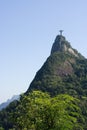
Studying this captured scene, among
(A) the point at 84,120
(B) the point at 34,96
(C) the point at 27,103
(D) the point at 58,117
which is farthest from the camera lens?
(A) the point at 84,120

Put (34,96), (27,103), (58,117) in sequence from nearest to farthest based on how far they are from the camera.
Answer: (58,117) < (34,96) < (27,103)

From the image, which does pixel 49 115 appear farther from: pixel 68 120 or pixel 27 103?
pixel 27 103

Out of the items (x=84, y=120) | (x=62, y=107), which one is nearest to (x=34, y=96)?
(x=62, y=107)

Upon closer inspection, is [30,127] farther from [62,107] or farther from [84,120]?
[84,120]

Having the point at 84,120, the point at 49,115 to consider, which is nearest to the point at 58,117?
the point at 49,115

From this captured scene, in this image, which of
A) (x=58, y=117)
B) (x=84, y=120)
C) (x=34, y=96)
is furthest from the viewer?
(x=84, y=120)

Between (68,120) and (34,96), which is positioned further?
(34,96)

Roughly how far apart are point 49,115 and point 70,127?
177 cm

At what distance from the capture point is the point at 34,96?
32750 millimetres

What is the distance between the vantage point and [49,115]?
29.6 meters

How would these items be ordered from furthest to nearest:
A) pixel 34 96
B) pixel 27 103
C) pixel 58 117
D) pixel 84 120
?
pixel 84 120 → pixel 27 103 → pixel 34 96 → pixel 58 117

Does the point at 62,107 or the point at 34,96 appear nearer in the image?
the point at 62,107

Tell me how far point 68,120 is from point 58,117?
97cm

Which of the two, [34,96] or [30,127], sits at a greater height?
[34,96]
